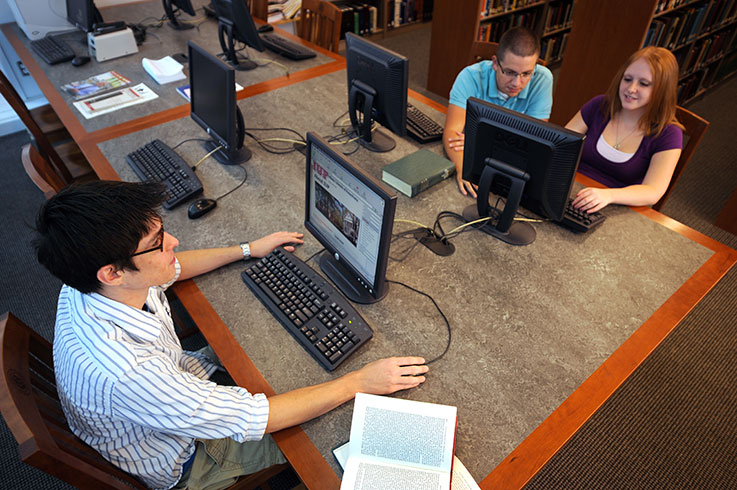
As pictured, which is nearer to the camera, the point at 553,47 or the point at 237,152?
the point at 237,152

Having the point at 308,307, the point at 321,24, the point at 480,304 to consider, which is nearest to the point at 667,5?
the point at 321,24

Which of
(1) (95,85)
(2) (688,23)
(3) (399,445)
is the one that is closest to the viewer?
(3) (399,445)

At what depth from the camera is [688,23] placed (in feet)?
11.9

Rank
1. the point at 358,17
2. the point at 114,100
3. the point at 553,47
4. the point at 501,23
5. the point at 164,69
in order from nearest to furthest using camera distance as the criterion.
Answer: the point at 114,100 → the point at 164,69 → the point at 501,23 → the point at 553,47 → the point at 358,17

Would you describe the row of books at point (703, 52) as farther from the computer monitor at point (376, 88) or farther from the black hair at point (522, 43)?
the computer monitor at point (376, 88)

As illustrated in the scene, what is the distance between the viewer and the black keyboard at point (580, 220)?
1.67 metres

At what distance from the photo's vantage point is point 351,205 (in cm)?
127

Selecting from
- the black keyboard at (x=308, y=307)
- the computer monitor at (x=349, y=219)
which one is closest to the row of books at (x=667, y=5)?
the computer monitor at (x=349, y=219)

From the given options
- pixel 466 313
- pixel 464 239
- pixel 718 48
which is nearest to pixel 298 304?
pixel 466 313

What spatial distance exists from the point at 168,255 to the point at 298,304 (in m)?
0.41

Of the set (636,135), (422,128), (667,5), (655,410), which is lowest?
(655,410)

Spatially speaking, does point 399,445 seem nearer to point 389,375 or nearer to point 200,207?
point 389,375

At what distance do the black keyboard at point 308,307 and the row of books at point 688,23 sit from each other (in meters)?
3.34

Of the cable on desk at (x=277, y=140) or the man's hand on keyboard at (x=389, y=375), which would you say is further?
the cable on desk at (x=277, y=140)
